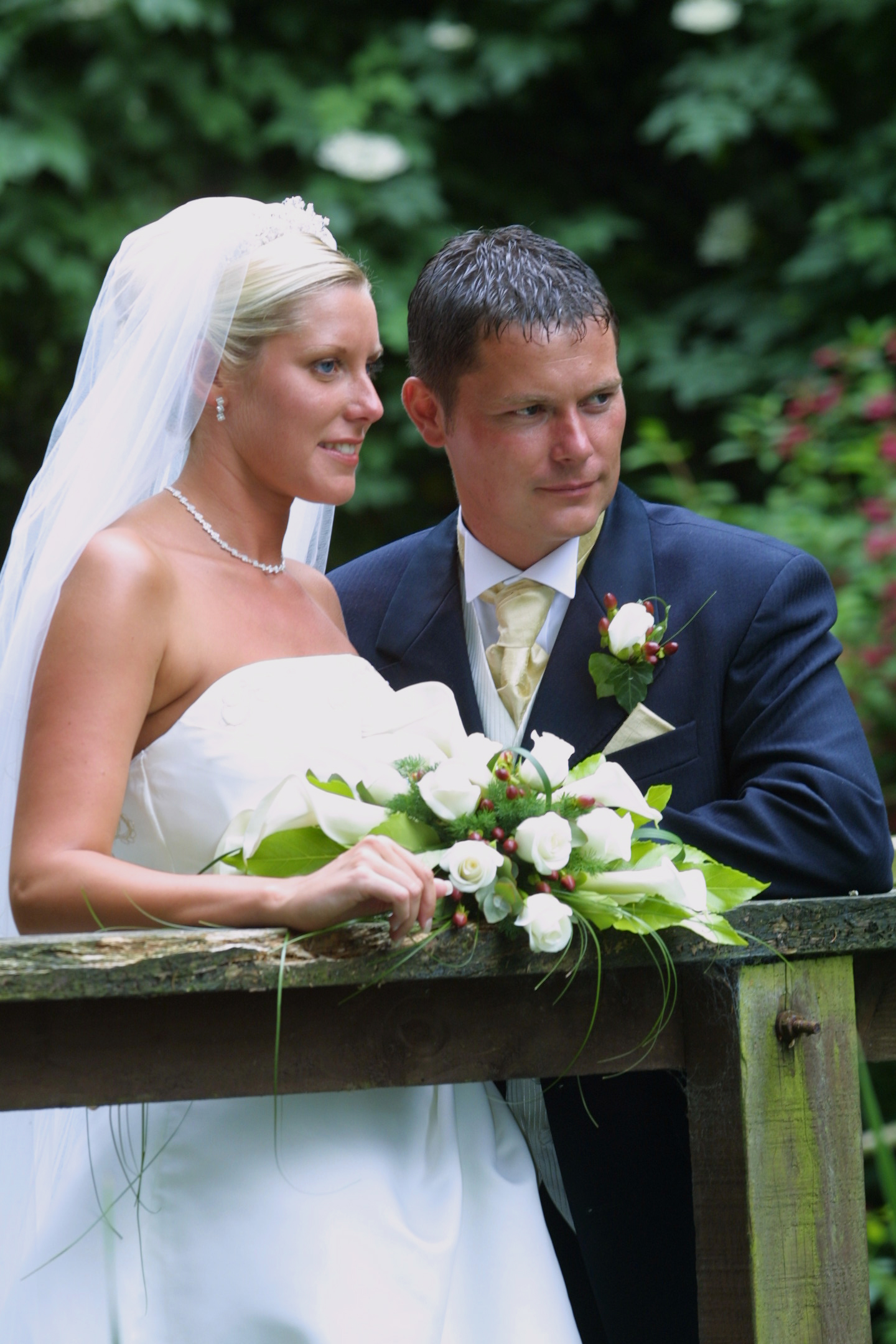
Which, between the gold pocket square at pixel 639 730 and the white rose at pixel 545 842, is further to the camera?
the gold pocket square at pixel 639 730

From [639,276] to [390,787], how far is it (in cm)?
502

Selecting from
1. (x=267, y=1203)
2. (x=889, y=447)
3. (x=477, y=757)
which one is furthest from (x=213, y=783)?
(x=889, y=447)

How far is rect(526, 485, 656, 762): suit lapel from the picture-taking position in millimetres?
2678

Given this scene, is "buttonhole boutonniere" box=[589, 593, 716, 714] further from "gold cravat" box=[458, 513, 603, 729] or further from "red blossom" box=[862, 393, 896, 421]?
"red blossom" box=[862, 393, 896, 421]

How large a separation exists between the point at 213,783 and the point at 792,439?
141 inches

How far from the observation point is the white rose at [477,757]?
6.27 feet

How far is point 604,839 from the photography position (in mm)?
1880

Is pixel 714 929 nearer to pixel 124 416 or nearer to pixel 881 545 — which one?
pixel 124 416

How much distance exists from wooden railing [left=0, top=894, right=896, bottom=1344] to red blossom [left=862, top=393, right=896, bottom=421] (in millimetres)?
3378

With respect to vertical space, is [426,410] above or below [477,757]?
above

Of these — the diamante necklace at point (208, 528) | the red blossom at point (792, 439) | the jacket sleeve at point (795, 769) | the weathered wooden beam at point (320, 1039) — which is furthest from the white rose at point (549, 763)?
the red blossom at point (792, 439)

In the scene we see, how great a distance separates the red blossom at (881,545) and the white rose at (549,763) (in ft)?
10.3

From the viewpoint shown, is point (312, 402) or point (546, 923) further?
point (312, 402)

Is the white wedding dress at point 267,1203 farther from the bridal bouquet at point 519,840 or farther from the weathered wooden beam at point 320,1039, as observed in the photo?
the weathered wooden beam at point 320,1039
